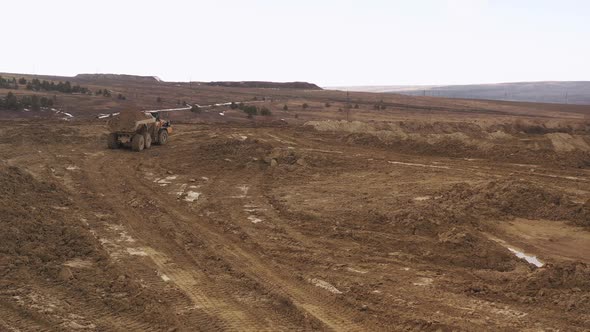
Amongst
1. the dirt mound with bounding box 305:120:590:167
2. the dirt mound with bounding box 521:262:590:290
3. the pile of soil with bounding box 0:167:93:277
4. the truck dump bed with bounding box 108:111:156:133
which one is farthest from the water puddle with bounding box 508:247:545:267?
the truck dump bed with bounding box 108:111:156:133

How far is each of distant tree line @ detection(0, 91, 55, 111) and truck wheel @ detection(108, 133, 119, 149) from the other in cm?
1588

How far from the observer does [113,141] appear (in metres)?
22.3

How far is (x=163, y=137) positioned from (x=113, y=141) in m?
2.70

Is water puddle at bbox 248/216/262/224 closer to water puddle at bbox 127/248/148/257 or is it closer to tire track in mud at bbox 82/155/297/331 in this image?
tire track in mud at bbox 82/155/297/331

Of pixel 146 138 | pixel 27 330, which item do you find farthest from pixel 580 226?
pixel 146 138

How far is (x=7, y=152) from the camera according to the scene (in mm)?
20141

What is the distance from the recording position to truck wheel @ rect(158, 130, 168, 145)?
24141mm

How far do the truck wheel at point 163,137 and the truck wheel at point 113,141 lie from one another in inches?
86.9

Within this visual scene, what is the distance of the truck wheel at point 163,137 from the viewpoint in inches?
950

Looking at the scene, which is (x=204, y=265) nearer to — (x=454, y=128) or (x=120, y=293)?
(x=120, y=293)

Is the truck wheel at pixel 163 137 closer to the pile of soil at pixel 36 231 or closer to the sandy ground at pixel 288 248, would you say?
the sandy ground at pixel 288 248

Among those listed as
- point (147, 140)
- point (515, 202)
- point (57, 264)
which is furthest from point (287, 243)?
point (147, 140)

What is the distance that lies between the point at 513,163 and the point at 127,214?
52.2ft

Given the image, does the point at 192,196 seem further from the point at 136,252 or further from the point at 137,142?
the point at 137,142
